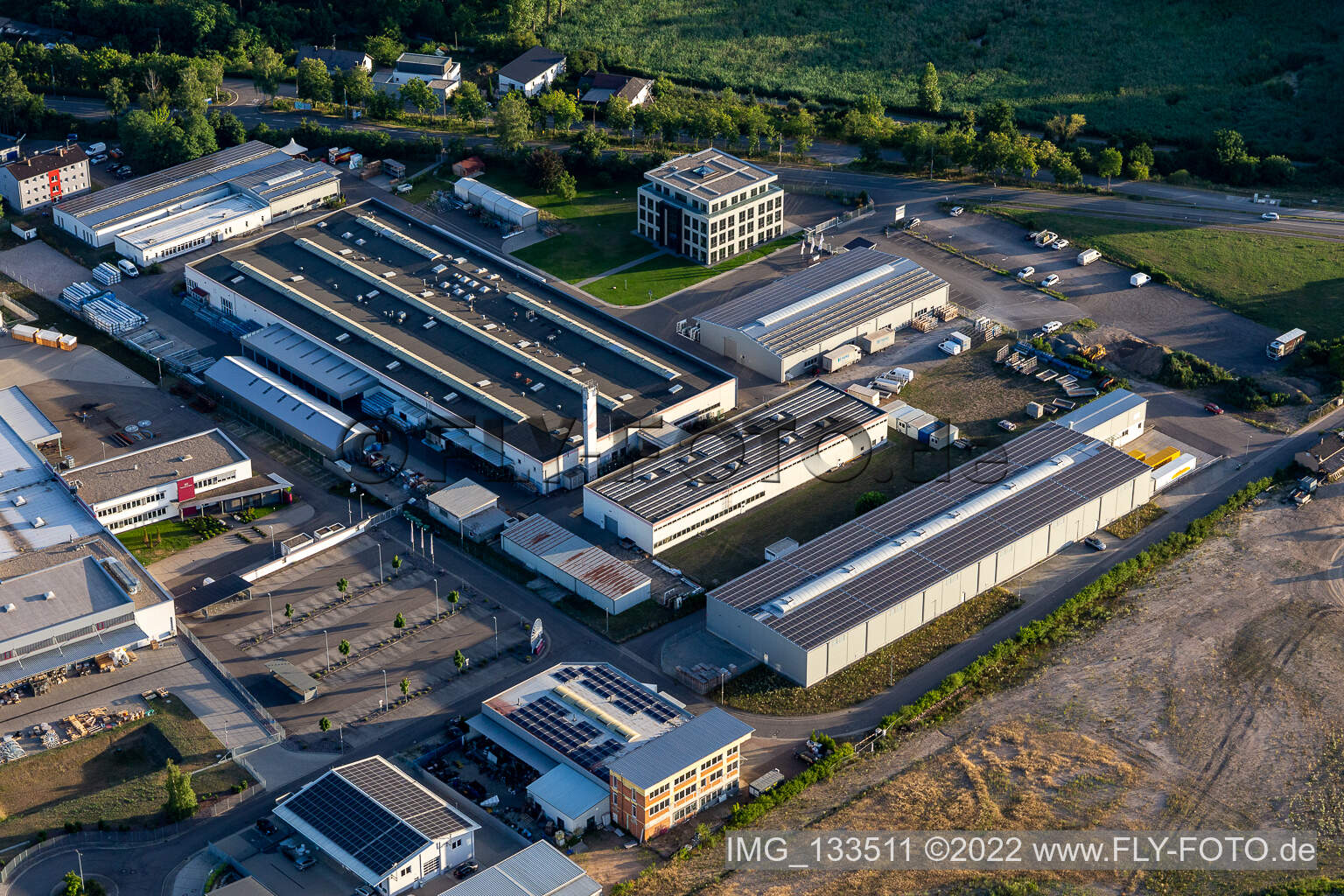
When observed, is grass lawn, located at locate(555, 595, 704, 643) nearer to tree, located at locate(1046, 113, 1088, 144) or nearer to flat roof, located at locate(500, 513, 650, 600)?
flat roof, located at locate(500, 513, 650, 600)

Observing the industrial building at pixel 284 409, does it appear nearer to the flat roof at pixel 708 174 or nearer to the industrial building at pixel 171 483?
the industrial building at pixel 171 483

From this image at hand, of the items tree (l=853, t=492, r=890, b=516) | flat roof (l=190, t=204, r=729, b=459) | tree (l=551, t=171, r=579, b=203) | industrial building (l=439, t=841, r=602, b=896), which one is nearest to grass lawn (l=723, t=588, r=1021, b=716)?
tree (l=853, t=492, r=890, b=516)

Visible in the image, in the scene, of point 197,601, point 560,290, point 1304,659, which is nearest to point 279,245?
point 560,290

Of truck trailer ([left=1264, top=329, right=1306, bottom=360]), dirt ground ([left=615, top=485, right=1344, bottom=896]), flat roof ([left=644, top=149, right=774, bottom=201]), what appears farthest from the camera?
flat roof ([left=644, top=149, right=774, bottom=201])

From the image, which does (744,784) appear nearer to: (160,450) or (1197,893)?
(1197,893)

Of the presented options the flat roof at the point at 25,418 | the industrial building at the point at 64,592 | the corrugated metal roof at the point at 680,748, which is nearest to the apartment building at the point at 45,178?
the flat roof at the point at 25,418

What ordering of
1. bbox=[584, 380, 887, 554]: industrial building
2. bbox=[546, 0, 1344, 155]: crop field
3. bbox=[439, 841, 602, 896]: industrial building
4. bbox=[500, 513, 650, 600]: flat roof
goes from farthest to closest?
bbox=[546, 0, 1344, 155]: crop field < bbox=[584, 380, 887, 554]: industrial building < bbox=[500, 513, 650, 600]: flat roof < bbox=[439, 841, 602, 896]: industrial building

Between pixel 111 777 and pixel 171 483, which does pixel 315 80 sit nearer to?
pixel 171 483

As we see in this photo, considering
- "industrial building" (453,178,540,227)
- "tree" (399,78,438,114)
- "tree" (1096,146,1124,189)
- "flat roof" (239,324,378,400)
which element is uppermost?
"tree" (399,78,438,114)
